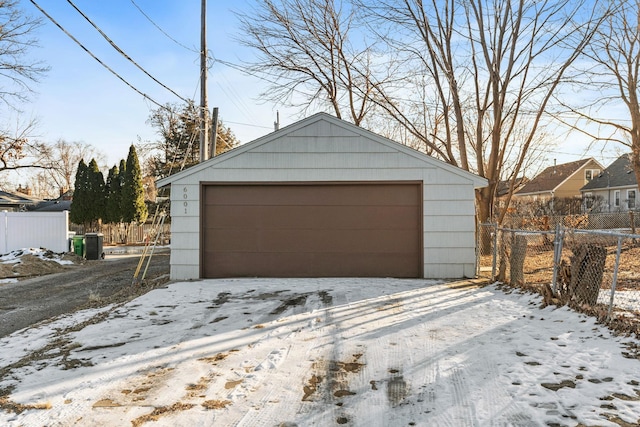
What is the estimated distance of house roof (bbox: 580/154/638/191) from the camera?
98.0 feet

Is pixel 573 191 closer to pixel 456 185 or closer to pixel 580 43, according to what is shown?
pixel 580 43

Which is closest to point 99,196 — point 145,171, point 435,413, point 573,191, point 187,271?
point 145,171

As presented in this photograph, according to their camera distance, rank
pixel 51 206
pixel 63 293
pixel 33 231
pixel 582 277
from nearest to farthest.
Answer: pixel 582 277, pixel 63 293, pixel 33 231, pixel 51 206

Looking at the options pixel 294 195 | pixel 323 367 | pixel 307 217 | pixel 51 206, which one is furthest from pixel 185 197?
pixel 51 206

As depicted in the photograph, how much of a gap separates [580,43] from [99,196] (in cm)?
2225

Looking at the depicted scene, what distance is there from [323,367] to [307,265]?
526cm

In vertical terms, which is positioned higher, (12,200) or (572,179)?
(572,179)

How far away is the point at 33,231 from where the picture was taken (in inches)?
566

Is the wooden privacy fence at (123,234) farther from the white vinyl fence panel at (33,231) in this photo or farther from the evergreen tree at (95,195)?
the white vinyl fence panel at (33,231)

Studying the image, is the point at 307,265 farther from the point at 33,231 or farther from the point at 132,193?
the point at 132,193

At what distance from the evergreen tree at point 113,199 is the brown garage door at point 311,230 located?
15.9 m

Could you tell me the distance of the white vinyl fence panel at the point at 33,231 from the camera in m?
14.0

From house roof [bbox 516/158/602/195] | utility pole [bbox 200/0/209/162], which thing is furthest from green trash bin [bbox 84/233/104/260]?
house roof [bbox 516/158/602/195]

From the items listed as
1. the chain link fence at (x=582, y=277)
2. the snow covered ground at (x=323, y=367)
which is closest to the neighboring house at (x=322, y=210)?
the chain link fence at (x=582, y=277)
